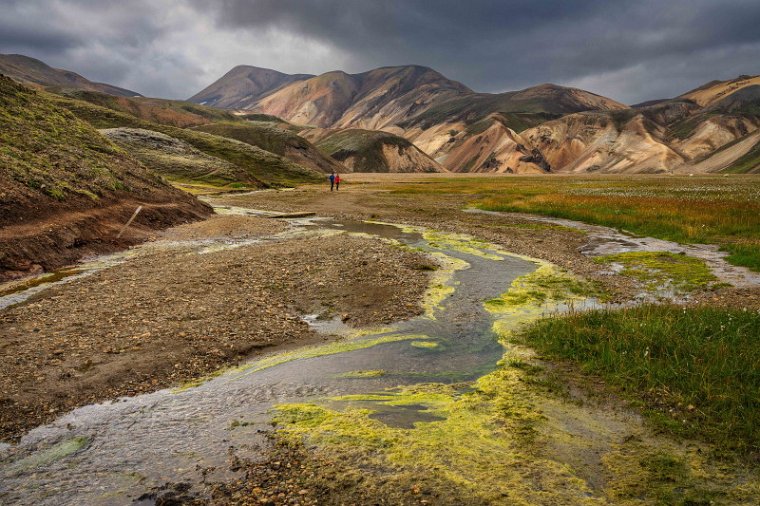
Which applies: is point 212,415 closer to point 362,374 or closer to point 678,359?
point 362,374

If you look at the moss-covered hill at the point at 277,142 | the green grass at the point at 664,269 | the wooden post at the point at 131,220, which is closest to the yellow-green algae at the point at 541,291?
the green grass at the point at 664,269

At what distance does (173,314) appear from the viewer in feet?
41.9

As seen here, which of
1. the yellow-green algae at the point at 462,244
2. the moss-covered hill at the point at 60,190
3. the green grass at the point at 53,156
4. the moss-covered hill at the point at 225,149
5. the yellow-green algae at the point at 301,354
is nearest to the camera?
the yellow-green algae at the point at 301,354

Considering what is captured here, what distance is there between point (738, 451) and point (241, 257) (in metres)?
18.1

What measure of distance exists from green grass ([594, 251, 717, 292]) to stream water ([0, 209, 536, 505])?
8.64 metres

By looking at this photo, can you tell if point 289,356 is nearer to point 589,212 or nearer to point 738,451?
point 738,451

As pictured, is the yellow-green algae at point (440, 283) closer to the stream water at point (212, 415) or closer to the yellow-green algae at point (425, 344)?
the stream water at point (212, 415)

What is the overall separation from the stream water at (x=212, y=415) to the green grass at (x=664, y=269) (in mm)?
8643

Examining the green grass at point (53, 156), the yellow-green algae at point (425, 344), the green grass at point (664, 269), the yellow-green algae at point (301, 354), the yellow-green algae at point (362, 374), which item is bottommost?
the yellow-green algae at point (362, 374)

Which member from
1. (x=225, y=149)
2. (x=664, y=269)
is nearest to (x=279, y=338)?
(x=664, y=269)

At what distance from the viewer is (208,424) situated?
308 inches

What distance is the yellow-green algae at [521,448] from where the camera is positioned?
6.20m

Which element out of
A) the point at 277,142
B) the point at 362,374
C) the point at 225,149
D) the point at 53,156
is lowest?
the point at 362,374

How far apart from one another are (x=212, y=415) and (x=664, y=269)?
63.6 ft
